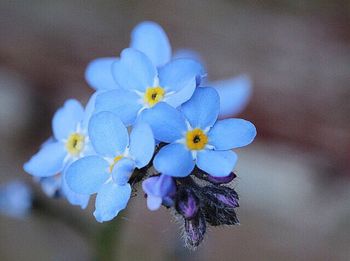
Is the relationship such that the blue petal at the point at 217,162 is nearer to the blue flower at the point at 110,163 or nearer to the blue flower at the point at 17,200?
the blue flower at the point at 110,163

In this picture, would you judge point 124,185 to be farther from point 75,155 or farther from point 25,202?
point 25,202

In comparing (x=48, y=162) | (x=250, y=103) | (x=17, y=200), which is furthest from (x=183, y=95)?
(x=250, y=103)

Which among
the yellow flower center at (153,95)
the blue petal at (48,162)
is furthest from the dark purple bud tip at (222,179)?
the blue petal at (48,162)

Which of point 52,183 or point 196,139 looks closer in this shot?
point 196,139

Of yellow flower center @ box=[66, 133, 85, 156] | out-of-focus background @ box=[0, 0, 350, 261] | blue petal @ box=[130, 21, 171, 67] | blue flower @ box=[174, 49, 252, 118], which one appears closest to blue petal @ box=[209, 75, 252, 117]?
blue flower @ box=[174, 49, 252, 118]

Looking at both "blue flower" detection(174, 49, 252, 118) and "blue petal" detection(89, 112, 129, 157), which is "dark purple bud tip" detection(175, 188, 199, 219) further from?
"blue flower" detection(174, 49, 252, 118)

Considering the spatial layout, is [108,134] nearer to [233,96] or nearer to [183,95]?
[183,95]
